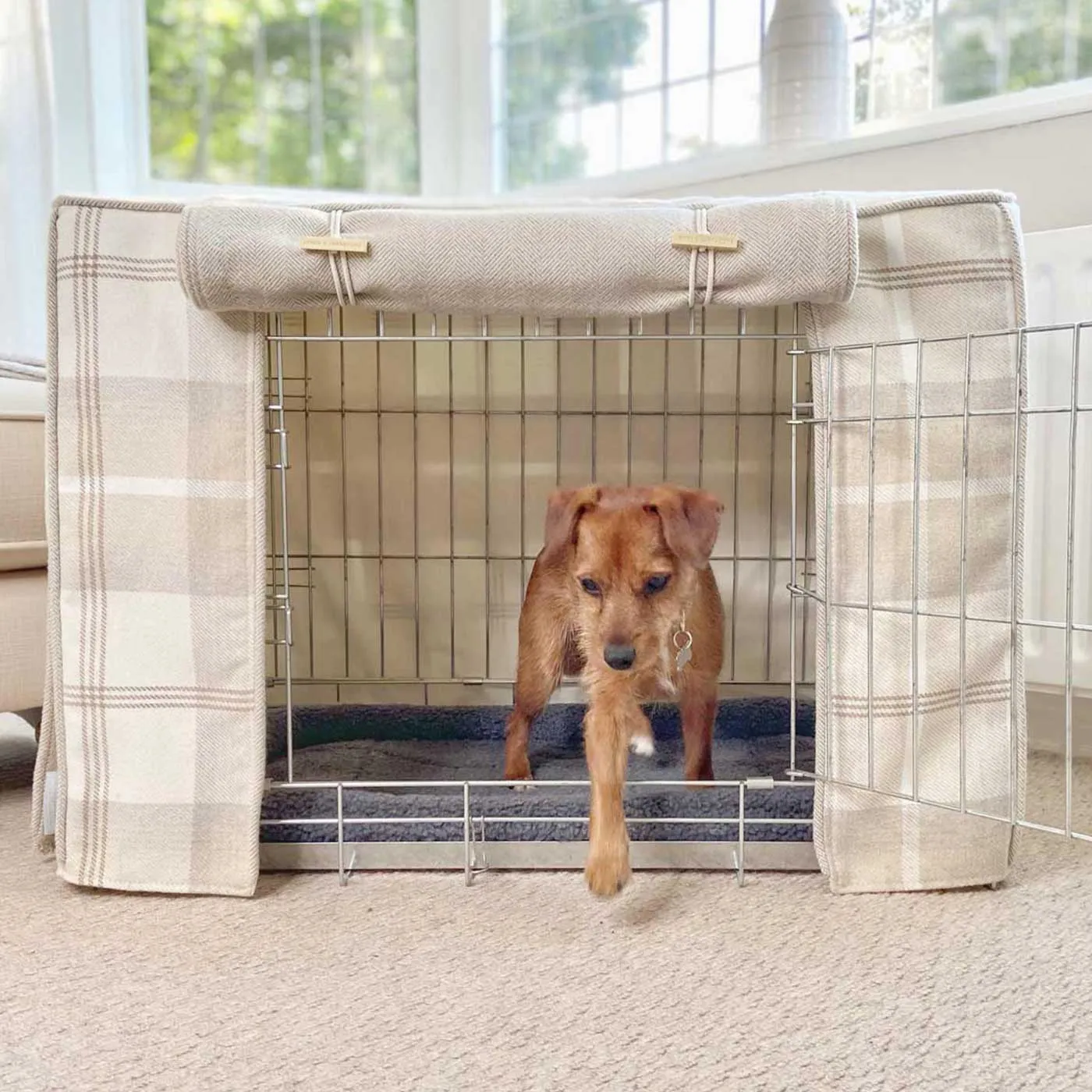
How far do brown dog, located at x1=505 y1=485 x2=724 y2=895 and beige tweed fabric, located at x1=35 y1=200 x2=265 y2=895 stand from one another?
1.33 ft

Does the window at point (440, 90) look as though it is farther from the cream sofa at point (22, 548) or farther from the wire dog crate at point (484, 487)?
the cream sofa at point (22, 548)

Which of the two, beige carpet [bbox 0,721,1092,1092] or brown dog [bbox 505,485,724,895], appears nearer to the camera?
beige carpet [bbox 0,721,1092,1092]

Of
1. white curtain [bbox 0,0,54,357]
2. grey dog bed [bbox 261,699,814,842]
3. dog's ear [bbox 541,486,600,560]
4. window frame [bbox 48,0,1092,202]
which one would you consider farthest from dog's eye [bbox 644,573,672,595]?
→ white curtain [bbox 0,0,54,357]

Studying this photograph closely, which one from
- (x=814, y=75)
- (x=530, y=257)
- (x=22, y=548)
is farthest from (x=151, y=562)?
(x=814, y=75)

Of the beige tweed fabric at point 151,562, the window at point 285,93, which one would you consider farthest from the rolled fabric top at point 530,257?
the window at point 285,93

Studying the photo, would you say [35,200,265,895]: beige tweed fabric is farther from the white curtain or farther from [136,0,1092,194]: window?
[136,0,1092,194]: window

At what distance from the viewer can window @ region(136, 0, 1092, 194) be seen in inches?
101

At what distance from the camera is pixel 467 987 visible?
103 cm

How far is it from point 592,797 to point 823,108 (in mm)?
1677

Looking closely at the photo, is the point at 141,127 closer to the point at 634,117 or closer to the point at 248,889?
the point at 634,117

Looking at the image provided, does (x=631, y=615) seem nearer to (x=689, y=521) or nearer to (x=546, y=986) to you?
(x=689, y=521)

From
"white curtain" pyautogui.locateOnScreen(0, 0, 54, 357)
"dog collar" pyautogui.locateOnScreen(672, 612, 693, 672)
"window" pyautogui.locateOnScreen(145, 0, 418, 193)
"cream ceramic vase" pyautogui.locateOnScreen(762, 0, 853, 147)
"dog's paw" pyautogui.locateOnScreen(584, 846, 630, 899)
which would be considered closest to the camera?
"dog's paw" pyautogui.locateOnScreen(584, 846, 630, 899)

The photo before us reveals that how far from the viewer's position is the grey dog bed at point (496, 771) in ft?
4.37

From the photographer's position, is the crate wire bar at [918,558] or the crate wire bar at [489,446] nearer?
the crate wire bar at [918,558]
